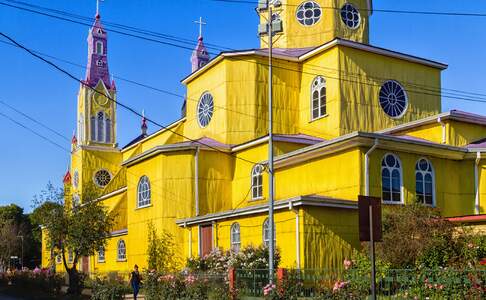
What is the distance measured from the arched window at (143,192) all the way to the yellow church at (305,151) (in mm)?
115

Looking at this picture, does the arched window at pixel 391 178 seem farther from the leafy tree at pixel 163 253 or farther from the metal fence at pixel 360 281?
the leafy tree at pixel 163 253

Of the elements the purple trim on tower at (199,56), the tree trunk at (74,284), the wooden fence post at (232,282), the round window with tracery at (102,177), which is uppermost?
the purple trim on tower at (199,56)

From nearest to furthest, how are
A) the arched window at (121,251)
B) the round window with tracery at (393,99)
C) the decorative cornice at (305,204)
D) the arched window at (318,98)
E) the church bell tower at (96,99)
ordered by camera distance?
1. the decorative cornice at (305,204)
2. the arched window at (318,98)
3. the round window with tracery at (393,99)
4. the arched window at (121,251)
5. the church bell tower at (96,99)

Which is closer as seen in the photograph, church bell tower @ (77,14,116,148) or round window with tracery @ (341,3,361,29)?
round window with tracery @ (341,3,361,29)

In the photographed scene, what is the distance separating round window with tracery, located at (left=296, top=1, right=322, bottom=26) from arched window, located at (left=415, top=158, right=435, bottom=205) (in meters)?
14.1

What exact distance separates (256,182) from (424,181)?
8560 mm

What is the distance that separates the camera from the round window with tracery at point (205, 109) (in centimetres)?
3647

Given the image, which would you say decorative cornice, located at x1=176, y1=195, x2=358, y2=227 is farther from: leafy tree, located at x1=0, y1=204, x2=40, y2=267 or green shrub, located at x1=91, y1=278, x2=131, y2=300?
leafy tree, located at x1=0, y1=204, x2=40, y2=267

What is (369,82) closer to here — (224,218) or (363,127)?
Answer: (363,127)

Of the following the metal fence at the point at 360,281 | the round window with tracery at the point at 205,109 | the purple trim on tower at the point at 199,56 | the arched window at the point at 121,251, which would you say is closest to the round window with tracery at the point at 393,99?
the round window with tracery at the point at 205,109

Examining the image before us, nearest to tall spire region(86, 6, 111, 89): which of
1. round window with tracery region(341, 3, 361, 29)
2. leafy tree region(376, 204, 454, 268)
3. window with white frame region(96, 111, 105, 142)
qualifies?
window with white frame region(96, 111, 105, 142)

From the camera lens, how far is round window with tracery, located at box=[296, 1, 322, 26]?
3766 cm

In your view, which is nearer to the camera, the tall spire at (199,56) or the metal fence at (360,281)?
the metal fence at (360,281)

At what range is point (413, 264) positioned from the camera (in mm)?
19219
